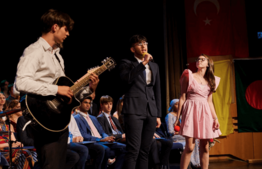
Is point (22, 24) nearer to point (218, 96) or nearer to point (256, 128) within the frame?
point (218, 96)

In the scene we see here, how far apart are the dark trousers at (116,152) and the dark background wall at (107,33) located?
263 cm

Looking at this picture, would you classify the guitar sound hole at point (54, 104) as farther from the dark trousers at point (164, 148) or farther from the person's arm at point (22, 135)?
the dark trousers at point (164, 148)

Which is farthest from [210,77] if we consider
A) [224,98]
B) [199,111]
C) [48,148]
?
[224,98]

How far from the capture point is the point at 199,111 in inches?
132

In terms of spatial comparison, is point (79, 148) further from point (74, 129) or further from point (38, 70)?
point (38, 70)

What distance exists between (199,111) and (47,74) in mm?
2056

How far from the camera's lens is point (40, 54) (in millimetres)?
1796

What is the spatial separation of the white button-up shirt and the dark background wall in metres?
4.76

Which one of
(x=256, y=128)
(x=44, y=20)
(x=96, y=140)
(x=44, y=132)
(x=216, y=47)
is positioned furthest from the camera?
(x=216, y=47)

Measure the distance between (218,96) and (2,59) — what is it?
15.7ft

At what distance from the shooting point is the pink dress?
324cm

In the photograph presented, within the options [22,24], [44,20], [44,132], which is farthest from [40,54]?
[22,24]

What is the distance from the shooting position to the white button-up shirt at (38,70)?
1691 mm

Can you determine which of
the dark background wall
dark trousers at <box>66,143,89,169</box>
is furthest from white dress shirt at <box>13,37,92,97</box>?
the dark background wall
